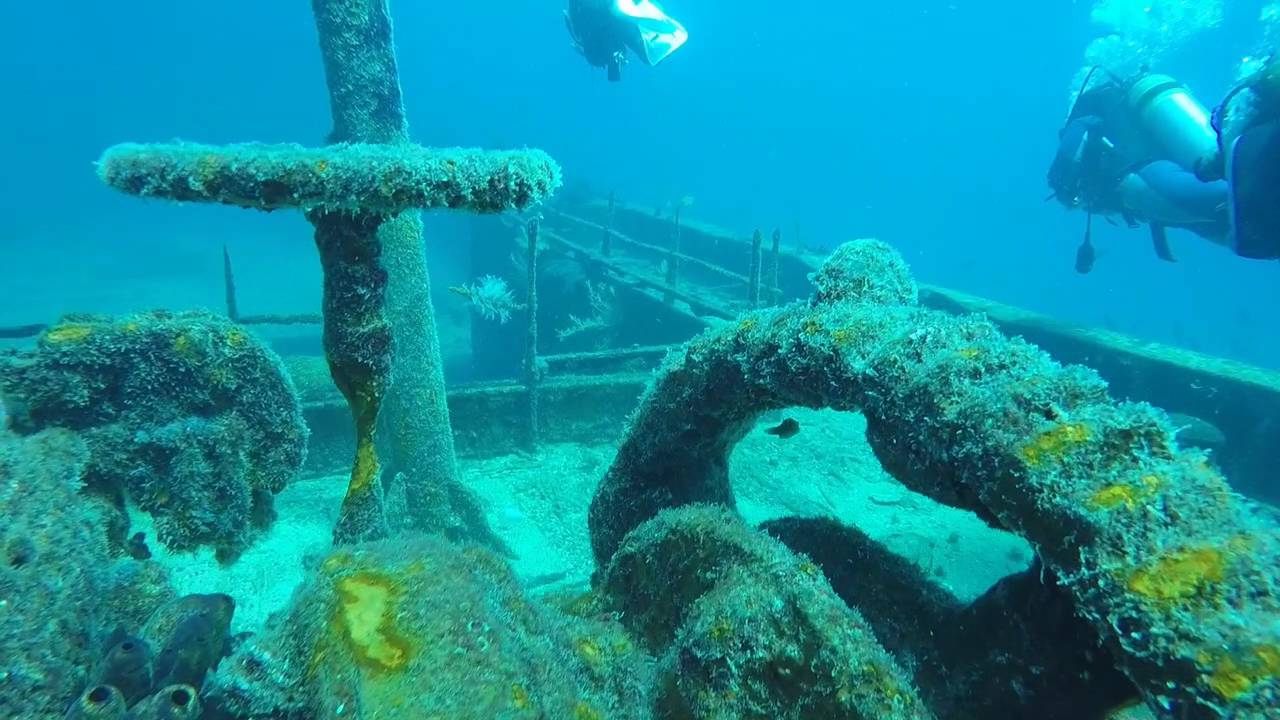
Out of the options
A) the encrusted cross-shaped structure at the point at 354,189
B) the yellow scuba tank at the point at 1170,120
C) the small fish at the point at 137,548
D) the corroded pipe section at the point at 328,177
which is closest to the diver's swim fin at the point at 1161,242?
the yellow scuba tank at the point at 1170,120

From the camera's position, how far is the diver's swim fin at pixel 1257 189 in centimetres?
566

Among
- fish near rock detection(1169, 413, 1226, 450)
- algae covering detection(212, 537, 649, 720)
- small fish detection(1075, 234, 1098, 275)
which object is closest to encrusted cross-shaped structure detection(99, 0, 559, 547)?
algae covering detection(212, 537, 649, 720)

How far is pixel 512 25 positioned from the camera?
152375mm

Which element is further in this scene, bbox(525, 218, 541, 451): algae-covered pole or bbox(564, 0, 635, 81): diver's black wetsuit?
bbox(564, 0, 635, 81): diver's black wetsuit

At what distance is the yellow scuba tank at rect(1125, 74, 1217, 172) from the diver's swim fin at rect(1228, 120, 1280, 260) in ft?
7.66

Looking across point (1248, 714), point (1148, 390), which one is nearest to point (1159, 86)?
point (1148, 390)

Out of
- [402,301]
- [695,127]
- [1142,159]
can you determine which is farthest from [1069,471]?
[695,127]

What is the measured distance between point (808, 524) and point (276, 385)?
298 centimetres

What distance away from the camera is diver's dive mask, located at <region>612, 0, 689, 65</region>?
29.9 feet

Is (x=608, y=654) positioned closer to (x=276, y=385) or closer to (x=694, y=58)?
(x=276, y=385)

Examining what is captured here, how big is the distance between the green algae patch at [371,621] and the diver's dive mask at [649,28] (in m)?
8.92

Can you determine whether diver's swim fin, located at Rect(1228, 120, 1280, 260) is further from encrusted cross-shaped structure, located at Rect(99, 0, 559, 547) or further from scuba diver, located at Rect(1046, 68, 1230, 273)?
encrusted cross-shaped structure, located at Rect(99, 0, 559, 547)

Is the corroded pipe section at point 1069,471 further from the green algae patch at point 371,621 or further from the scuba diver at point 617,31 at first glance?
the scuba diver at point 617,31

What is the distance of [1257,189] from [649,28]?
292 inches
